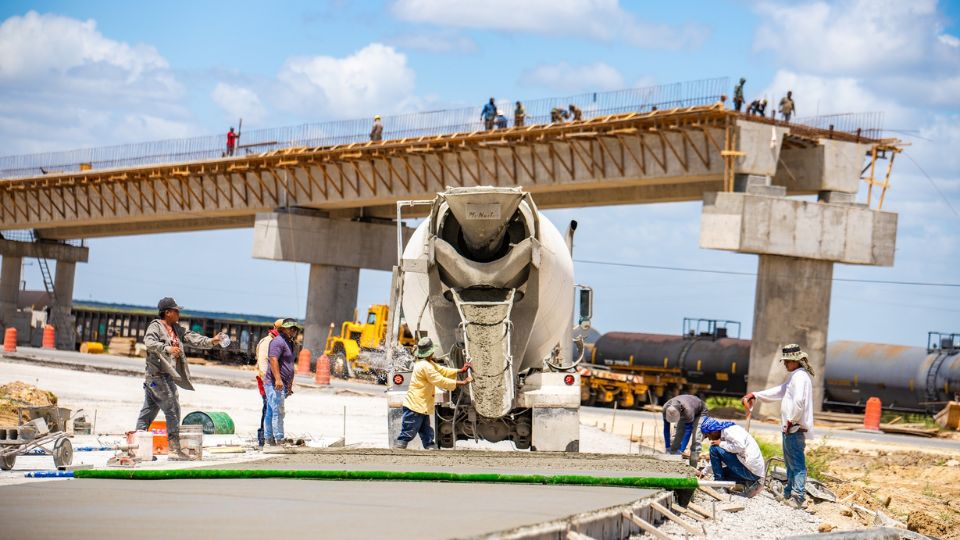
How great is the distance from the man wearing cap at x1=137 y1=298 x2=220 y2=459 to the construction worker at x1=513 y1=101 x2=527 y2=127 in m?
28.2

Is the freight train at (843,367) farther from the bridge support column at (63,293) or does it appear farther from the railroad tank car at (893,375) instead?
the bridge support column at (63,293)

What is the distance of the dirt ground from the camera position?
604 inches

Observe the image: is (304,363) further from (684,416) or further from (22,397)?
(684,416)

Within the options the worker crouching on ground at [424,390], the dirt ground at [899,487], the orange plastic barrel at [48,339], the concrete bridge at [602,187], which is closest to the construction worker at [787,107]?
the concrete bridge at [602,187]

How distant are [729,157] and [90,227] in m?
42.0

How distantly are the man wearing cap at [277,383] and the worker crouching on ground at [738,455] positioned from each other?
17.8 feet

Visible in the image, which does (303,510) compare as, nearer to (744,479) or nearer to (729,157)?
(744,479)

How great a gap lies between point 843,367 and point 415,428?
29.2m

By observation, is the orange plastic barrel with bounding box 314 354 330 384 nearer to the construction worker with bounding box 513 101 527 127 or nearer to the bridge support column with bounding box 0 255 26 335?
the construction worker with bounding box 513 101 527 127

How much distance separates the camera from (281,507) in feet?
30.3

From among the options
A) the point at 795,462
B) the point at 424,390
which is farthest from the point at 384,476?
the point at 795,462

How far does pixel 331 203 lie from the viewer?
161 feet

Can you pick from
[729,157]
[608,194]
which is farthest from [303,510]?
[608,194]

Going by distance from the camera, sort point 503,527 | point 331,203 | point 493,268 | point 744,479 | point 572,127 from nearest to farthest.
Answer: point 503,527 → point 744,479 → point 493,268 → point 572,127 → point 331,203
